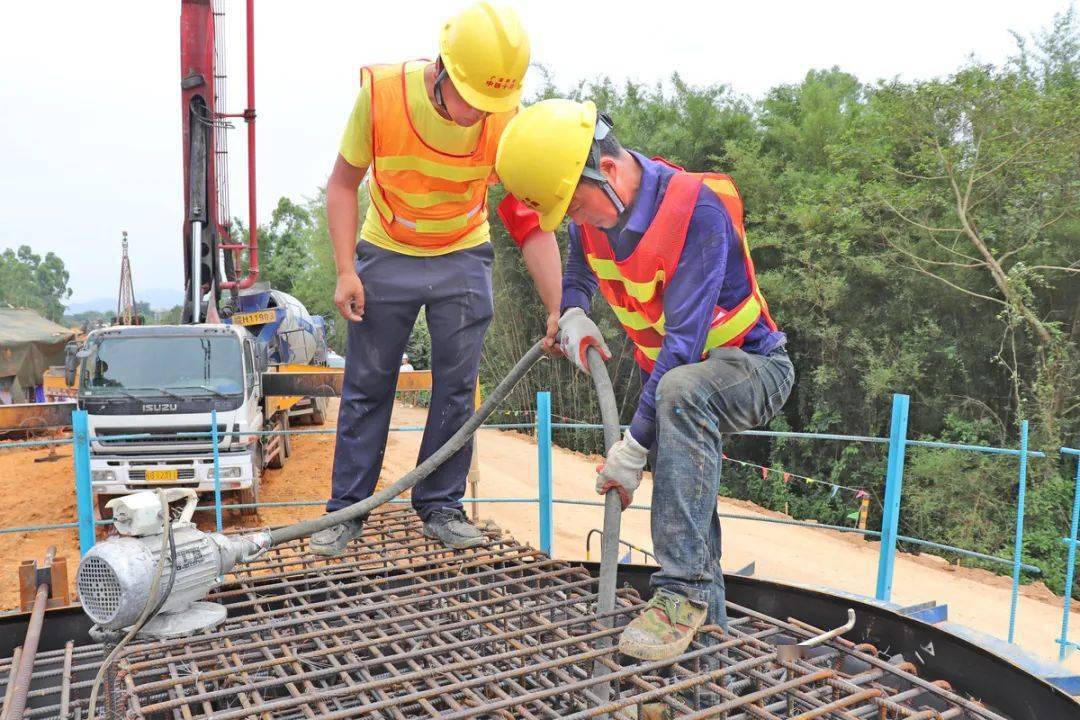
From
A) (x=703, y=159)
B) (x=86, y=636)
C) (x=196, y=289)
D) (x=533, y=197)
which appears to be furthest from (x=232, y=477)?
(x=703, y=159)

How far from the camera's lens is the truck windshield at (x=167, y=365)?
24.8ft

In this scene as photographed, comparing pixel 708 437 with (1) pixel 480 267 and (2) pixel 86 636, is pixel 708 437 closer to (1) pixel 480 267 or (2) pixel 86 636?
(1) pixel 480 267

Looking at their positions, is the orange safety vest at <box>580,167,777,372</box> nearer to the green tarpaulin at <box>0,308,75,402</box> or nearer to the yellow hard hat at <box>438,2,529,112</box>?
the yellow hard hat at <box>438,2,529,112</box>

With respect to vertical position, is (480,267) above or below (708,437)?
above

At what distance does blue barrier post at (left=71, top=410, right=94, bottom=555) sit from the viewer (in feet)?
13.1

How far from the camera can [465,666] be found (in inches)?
71.9

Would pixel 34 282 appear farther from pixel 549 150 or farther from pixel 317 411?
pixel 549 150

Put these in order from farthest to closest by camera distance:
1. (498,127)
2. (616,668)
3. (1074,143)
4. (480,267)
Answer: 1. (1074,143)
2. (480,267)
3. (498,127)
4. (616,668)

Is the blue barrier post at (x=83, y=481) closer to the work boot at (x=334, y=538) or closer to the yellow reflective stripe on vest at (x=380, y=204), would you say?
the work boot at (x=334, y=538)

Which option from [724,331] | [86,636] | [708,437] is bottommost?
[86,636]

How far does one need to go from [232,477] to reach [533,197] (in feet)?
21.0

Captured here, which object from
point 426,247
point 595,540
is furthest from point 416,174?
point 595,540

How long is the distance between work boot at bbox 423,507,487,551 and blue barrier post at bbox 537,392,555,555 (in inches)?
18.0

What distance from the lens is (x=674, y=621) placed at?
1973mm
